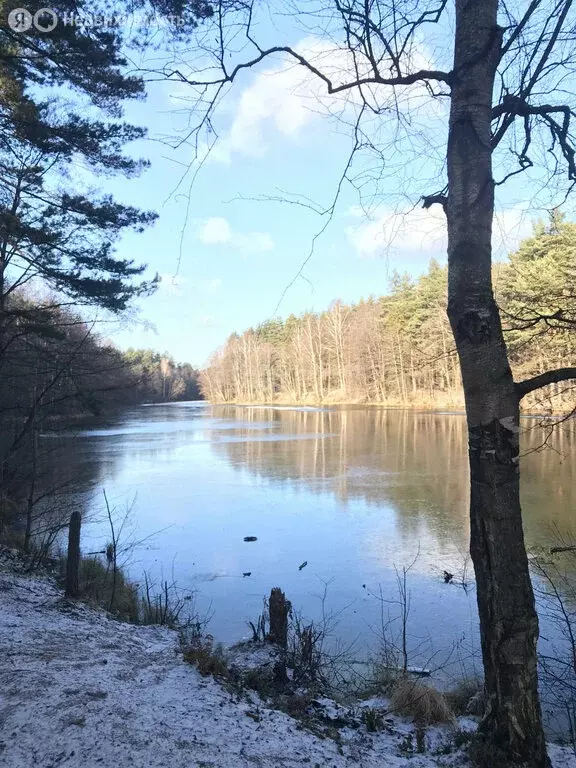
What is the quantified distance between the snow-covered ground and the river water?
2109 mm

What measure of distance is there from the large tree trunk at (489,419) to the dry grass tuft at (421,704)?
1717 mm

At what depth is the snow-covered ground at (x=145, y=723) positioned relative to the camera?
8.66 ft

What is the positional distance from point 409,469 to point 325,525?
7463 mm

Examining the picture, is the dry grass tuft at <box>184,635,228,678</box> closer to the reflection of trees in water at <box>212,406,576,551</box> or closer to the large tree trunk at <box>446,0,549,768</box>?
the large tree trunk at <box>446,0,549,768</box>

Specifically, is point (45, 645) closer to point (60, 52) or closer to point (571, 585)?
point (60, 52)

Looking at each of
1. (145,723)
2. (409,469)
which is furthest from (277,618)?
(409,469)

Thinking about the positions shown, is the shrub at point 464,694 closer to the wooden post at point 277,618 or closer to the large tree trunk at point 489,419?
the wooden post at point 277,618

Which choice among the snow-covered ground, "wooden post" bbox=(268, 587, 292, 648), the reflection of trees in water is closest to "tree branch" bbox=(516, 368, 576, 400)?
the snow-covered ground

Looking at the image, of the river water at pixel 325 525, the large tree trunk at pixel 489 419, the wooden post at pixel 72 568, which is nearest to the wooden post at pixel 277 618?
the river water at pixel 325 525

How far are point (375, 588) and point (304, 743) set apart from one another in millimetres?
5374

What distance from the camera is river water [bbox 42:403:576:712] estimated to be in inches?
285

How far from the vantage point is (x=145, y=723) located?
9.68 ft

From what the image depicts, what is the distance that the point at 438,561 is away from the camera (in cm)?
920

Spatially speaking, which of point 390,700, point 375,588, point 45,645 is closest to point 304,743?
point 390,700
